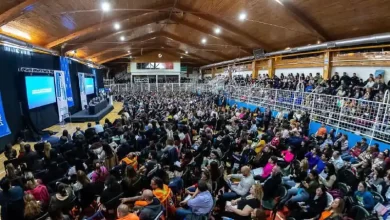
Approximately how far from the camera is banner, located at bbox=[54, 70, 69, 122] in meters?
11.4

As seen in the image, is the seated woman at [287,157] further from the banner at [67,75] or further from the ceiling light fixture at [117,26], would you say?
the banner at [67,75]

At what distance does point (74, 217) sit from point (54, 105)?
930cm

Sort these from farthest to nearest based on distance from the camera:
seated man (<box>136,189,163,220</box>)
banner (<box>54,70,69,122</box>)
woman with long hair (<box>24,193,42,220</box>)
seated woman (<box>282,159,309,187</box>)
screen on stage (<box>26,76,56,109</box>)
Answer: banner (<box>54,70,69,122</box>) → screen on stage (<box>26,76,56,109</box>) → seated woman (<box>282,159,309,187</box>) → woman with long hair (<box>24,193,42,220</box>) → seated man (<box>136,189,163,220</box>)

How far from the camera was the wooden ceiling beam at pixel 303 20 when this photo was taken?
30.1ft

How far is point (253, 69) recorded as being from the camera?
1984 centimetres

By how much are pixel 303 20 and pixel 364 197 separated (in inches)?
330

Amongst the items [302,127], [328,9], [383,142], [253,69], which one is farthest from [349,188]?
[253,69]

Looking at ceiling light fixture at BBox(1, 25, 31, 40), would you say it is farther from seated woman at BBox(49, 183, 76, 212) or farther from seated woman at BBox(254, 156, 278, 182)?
seated woman at BBox(254, 156, 278, 182)

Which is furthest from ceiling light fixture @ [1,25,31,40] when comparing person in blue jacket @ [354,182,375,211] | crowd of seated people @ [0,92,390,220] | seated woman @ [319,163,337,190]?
person in blue jacket @ [354,182,375,211]

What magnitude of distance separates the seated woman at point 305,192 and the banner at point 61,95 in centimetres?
1097

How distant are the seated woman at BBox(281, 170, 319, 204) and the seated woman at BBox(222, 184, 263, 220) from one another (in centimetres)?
35

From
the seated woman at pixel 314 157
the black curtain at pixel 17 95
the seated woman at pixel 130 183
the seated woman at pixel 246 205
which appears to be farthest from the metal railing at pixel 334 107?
the black curtain at pixel 17 95

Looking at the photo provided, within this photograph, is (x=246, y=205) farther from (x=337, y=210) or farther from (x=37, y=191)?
(x=37, y=191)

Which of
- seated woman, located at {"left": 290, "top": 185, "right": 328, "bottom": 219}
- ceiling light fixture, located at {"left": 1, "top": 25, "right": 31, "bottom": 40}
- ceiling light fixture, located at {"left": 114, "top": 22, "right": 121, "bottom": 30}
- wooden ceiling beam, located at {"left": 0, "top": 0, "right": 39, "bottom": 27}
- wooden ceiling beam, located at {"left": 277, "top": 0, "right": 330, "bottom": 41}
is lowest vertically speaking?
seated woman, located at {"left": 290, "top": 185, "right": 328, "bottom": 219}
